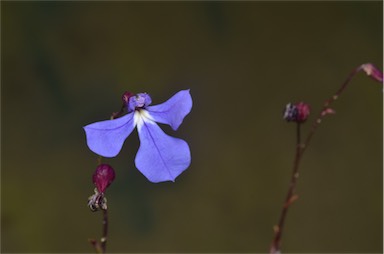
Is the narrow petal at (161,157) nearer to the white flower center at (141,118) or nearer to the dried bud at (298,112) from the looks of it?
the white flower center at (141,118)

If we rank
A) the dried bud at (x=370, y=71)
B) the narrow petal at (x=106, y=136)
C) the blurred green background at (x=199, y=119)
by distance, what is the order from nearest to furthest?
1. the narrow petal at (x=106, y=136)
2. the dried bud at (x=370, y=71)
3. the blurred green background at (x=199, y=119)

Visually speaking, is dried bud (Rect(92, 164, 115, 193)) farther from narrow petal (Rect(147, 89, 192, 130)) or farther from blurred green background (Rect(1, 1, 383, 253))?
blurred green background (Rect(1, 1, 383, 253))

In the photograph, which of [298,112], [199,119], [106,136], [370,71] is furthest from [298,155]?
[199,119]

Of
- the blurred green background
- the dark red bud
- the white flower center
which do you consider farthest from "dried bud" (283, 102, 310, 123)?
the blurred green background

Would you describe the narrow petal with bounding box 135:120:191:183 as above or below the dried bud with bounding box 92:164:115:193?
above

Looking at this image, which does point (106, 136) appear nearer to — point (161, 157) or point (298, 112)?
point (161, 157)

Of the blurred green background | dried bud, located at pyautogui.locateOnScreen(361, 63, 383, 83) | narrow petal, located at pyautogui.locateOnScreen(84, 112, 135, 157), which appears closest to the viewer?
narrow petal, located at pyautogui.locateOnScreen(84, 112, 135, 157)

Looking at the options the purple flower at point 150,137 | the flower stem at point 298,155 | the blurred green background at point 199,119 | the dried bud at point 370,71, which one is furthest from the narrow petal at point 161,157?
the blurred green background at point 199,119

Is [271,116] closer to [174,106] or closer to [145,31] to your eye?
[145,31]
